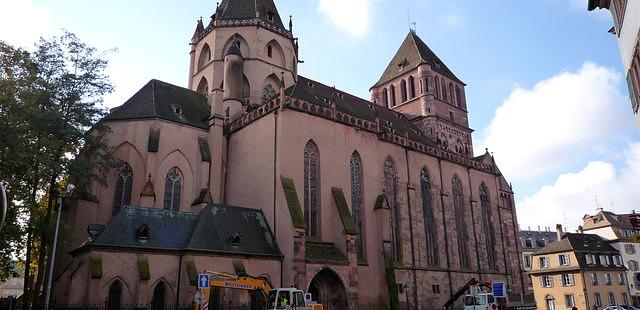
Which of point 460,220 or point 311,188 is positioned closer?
point 311,188

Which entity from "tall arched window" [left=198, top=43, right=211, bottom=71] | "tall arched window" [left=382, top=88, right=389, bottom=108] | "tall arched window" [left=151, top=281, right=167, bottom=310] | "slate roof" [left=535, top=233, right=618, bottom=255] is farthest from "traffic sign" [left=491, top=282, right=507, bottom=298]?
"tall arched window" [left=382, top=88, right=389, bottom=108]

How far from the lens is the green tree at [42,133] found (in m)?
22.0

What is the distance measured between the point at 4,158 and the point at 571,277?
157 ft

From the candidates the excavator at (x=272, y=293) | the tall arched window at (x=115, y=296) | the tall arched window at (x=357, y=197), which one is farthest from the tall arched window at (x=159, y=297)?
the tall arched window at (x=357, y=197)

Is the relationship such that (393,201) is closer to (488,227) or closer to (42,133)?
(488,227)

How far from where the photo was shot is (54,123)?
77.8 feet

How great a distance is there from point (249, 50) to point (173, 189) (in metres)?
12.8

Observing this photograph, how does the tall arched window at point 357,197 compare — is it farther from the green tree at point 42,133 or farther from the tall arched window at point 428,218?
the green tree at point 42,133

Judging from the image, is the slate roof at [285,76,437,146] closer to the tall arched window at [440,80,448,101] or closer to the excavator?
the tall arched window at [440,80,448,101]

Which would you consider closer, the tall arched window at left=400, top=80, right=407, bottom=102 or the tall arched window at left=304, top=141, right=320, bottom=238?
the tall arched window at left=304, top=141, right=320, bottom=238

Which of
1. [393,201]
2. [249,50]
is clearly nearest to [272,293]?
[393,201]

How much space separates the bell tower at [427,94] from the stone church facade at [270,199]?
19.4ft

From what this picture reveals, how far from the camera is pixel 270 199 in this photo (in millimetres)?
27547

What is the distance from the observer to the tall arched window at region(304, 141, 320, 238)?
2845 centimetres
